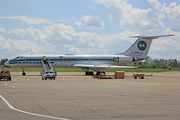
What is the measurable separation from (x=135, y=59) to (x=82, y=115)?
41055 mm

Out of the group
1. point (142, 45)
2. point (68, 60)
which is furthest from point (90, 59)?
point (142, 45)

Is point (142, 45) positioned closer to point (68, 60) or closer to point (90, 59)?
point (90, 59)

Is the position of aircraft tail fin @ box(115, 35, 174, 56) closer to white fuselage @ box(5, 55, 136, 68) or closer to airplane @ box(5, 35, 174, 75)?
airplane @ box(5, 35, 174, 75)

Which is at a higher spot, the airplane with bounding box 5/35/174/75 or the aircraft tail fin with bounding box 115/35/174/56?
the aircraft tail fin with bounding box 115/35/174/56

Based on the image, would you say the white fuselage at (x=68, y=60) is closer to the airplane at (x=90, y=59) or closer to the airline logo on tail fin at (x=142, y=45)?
the airplane at (x=90, y=59)

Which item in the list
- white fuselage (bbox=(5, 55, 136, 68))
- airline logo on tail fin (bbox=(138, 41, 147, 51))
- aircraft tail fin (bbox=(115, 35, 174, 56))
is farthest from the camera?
airline logo on tail fin (bbox=(138, 41, 147, 51))

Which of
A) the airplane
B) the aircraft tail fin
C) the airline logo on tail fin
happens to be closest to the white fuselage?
the airplane

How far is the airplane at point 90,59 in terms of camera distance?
4847 cm

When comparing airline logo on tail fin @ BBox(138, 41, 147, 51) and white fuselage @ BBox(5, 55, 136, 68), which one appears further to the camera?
airline logo on tail fin @ BBox(138, 41, 147, 51)

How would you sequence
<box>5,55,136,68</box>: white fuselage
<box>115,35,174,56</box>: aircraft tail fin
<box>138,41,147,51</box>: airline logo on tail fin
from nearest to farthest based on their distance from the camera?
1. <box>5,55,136,68</box>: white fuselage
2. <box>115,35,174,56</box>: aircraft tail fin
3. <box>138,41,147,51</box>: airline logo on tail fin

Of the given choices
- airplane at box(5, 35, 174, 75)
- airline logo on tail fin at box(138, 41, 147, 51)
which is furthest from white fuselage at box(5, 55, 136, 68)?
airline logo on tail fin at box(138, 41, 147, 51)

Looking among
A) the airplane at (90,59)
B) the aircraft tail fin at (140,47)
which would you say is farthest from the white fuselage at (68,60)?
the aircraft tail fin at (140,47)

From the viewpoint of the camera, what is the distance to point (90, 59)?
4994 centimetres

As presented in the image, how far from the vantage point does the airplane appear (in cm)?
4847
